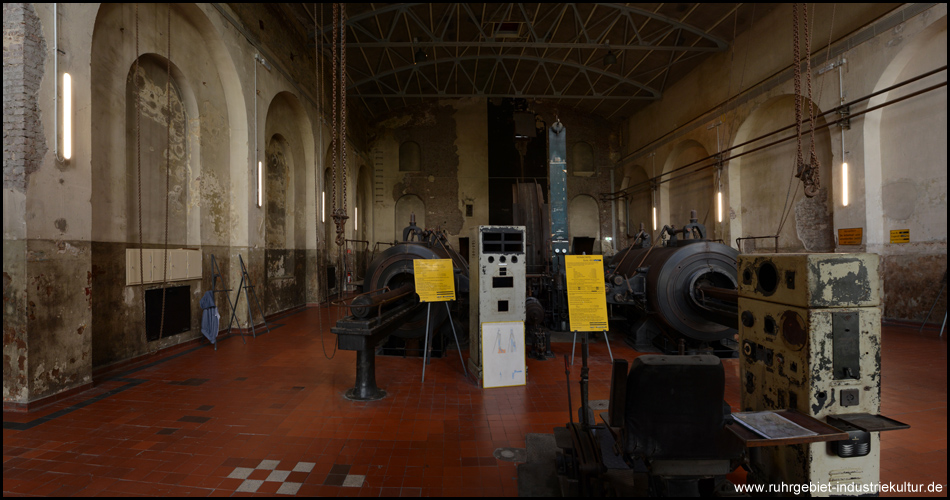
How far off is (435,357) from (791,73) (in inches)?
425

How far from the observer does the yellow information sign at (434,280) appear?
5.00 meters

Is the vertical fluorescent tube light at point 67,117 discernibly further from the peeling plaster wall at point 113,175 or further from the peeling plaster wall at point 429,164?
the peeling plaster wall at point 429,164

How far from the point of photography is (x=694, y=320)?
5430 millimetres

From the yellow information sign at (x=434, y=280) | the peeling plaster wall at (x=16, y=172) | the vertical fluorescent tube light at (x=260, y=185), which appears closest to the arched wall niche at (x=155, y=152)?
the vertical fluorescent tube light at (x=260, y=185)

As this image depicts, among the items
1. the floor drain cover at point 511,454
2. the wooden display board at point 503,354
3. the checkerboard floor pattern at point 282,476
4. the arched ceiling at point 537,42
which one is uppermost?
the arched ceiling at point 537,42

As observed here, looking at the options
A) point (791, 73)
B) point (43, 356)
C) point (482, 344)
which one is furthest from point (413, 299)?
point (791, 73)

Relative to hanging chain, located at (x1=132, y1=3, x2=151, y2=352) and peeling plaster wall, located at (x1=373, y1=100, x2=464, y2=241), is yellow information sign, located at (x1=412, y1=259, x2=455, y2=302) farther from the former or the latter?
peeling plaster wall, located at (x1=373, y1=100, x2=464, y2=241)

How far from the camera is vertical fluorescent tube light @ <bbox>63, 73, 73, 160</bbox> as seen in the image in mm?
4188

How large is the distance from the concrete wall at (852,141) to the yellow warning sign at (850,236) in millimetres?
94

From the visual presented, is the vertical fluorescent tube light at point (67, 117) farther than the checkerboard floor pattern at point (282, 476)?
Yes

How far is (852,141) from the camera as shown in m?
8.21

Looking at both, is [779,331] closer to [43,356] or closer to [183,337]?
[43,356]

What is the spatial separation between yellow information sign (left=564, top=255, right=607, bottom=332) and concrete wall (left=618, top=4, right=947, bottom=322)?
6.96 m

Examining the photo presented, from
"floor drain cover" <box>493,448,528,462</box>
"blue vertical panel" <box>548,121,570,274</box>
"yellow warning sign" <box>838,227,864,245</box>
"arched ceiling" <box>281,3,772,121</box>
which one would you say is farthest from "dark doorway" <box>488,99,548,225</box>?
"floor drain cover" <box>493,448,528,462</box>
